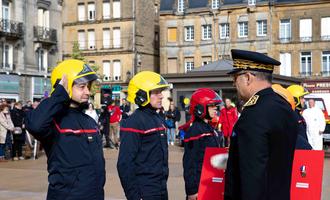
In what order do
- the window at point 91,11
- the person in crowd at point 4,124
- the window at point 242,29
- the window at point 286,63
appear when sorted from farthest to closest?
the window at point 91,11
the window at point 242,29
the window at point 286,63
the person in crowd at point 4,124

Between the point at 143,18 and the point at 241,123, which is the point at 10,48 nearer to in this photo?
the point at 143,18

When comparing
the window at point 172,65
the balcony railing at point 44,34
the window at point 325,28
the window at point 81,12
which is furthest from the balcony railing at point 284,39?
the window at point 81,12

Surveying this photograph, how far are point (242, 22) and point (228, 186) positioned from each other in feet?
181

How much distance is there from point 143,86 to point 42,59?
4471 centimetres

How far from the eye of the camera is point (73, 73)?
5160mm

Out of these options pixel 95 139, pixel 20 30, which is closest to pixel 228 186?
pixel 95 139

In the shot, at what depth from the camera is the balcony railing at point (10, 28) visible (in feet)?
144

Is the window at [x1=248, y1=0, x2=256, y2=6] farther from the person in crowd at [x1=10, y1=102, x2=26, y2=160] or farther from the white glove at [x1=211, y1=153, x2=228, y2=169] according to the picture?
the white glove at [x1=211, y1=153, x2=228, y2=169]

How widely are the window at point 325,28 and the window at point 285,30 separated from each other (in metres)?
3.24

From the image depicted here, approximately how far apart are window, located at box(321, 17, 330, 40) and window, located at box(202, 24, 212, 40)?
1168 cm

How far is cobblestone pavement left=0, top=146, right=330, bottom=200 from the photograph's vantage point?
38.0 ft

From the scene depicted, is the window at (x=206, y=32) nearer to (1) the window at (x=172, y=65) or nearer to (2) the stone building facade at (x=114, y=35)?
(1) the window at (x=172, y=65)

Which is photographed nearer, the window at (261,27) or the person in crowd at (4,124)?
the person in crowd at (4,124)

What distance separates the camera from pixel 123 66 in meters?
61.2
